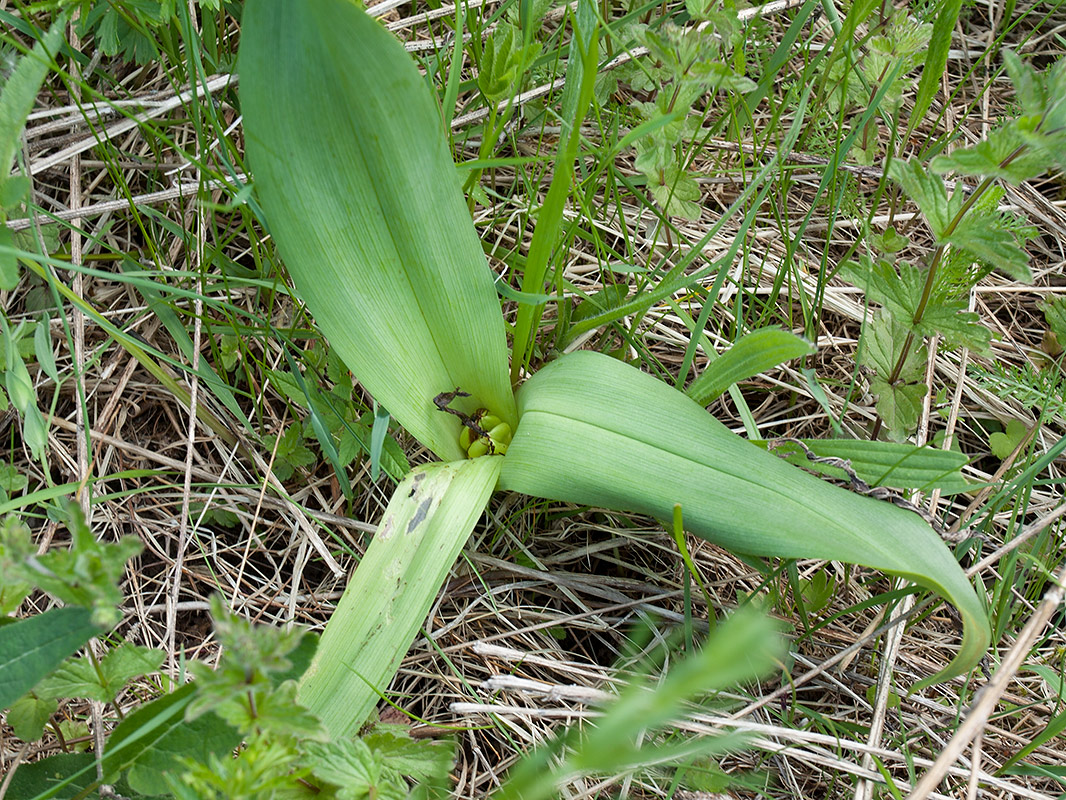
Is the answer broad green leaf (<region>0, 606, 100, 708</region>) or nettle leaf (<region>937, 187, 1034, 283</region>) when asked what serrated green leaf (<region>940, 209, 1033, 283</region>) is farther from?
broad green leaf (<region>0, 606, 100, 708</region>)

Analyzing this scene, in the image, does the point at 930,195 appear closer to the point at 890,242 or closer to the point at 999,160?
the point at 999,160

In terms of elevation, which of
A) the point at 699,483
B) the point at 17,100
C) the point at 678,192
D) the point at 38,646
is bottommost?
the point at 699,483

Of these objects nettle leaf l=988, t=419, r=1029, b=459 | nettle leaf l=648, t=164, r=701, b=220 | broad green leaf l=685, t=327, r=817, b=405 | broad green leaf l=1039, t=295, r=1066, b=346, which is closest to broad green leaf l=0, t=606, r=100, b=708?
broad green leaf l=685, t=327, r=817, b=405

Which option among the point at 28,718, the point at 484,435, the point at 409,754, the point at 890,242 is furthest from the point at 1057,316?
the point at 28,718

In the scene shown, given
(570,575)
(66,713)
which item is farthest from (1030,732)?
(66,713)

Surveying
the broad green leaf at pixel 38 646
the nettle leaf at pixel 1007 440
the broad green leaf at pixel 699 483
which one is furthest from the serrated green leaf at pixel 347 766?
the nettle leaf at pixel 1007 440

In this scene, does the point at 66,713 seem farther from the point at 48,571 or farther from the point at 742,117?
the point at 742,117
